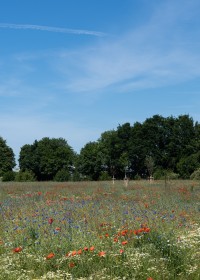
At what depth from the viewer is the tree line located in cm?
6681

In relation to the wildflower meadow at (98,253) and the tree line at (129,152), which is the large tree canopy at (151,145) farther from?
the wildflower meadow at (98,253)

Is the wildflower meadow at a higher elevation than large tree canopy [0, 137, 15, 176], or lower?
lower

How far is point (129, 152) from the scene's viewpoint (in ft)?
229

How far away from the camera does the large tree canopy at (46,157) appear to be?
8181 cm

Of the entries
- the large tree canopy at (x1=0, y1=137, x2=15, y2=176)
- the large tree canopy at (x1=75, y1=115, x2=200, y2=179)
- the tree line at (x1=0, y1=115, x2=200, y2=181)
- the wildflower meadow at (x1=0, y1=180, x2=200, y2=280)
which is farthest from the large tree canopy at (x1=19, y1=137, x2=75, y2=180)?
the wildflower meadow at (x1=0, y1=180, x2=200, y2=280)

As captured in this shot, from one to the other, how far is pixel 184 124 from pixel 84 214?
60505 mm

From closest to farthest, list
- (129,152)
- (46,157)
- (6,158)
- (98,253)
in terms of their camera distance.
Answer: (98,253) → (129,152) → (46,157) → (6,158)

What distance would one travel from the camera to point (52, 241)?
22.8 feet

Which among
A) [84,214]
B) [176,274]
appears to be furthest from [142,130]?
[176,274]

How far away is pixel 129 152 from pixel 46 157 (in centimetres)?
1988

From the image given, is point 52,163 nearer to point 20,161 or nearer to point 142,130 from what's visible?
point 20,161

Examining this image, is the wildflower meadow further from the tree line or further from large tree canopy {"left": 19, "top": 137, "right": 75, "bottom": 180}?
large tree canopy {"left": 19, "top": 137, "right": 75, "bottom": 180}

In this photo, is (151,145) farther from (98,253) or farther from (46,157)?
(98,253)

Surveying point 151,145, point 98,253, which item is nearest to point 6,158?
point 151,145
